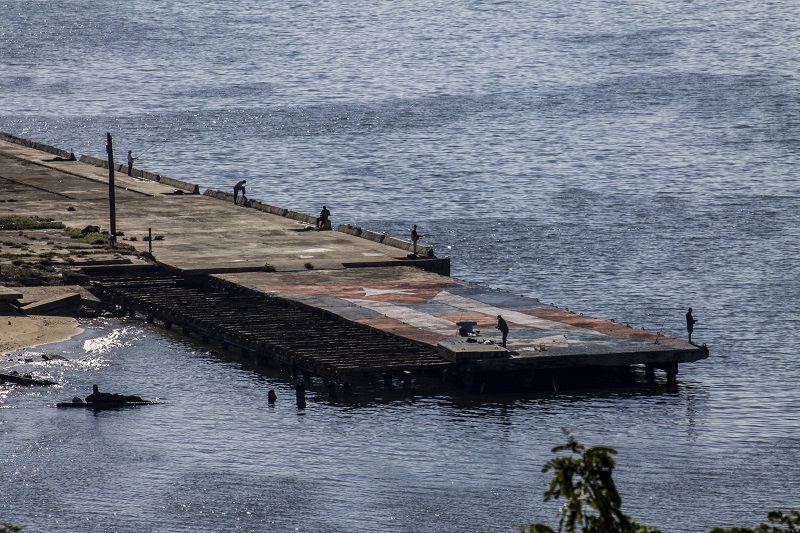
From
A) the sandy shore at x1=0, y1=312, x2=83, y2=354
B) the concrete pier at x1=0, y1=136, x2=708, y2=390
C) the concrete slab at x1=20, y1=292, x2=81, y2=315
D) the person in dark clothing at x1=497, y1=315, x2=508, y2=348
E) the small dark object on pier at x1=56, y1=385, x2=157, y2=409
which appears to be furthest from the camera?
the concrete slab at x1=20, y1=292, x2=81, y2=315

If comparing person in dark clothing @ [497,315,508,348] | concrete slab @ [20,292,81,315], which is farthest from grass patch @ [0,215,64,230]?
person in dark clothing @ [497,315,508,348]

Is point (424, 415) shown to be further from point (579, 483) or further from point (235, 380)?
point (579, 483)

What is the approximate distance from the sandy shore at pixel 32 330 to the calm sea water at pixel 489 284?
124cm

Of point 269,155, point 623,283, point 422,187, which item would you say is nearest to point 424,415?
point 623,283

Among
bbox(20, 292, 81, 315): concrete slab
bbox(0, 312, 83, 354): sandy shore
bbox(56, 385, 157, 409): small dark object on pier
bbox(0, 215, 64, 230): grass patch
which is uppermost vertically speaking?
bbox(0, 215, 64, 230): grass patch

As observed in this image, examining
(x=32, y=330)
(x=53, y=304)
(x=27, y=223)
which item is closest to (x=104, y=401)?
(x=32, y=330)

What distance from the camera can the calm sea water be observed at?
6141 centimetres

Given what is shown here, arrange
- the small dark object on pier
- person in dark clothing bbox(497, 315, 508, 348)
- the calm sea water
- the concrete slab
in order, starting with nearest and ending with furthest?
1. the calm sea water
2. the small dark object on pier
3. person in dark clothing bbox(497, 315, 508, 348)
4. the concrete slab

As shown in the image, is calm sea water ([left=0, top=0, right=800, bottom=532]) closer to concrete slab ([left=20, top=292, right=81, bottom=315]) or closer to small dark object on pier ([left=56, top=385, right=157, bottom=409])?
small dark object on pier ([left=56, top=385, right=157, bottom=409])

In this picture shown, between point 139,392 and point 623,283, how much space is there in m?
38.5

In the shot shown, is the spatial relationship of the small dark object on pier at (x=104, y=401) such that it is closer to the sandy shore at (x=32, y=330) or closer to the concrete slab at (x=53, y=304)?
the sandy shore at (x=32, y=330)

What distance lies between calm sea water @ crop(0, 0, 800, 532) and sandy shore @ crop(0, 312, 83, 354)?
124 centimetres

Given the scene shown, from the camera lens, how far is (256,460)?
6525 cm

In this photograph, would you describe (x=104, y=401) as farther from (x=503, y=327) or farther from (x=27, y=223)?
(x=27, y=223)
